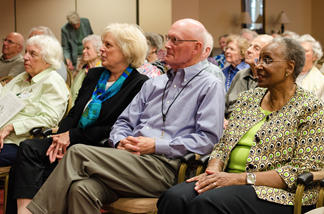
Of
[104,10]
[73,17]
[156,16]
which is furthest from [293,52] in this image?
[104,10]

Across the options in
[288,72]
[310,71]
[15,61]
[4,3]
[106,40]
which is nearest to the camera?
[288,72]

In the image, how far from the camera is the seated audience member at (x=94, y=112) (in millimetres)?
2217

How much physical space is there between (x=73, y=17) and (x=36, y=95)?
4016 millimetres

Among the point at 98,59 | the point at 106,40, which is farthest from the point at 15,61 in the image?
the point at 106,40

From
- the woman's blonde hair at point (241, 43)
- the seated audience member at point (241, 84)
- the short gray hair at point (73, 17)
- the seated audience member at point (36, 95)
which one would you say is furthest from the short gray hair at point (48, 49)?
the short gray hair at point (73, 17)

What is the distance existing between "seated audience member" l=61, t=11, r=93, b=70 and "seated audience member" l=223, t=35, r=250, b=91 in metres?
3.18

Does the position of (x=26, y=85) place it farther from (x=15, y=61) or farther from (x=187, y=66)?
(x=15, y=61)

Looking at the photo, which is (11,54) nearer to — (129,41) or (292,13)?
(129,41)

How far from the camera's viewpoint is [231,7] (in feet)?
30.9

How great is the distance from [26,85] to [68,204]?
5.20ft

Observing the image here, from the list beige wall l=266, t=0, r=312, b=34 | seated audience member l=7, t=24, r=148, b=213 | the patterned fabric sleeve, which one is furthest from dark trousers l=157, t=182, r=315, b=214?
beige wall l=266, t=0, r=312, b=34

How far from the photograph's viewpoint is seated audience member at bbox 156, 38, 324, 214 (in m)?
1.50

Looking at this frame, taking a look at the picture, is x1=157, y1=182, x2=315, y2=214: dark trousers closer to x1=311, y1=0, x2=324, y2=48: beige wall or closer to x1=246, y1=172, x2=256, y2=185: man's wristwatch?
x1=246, y1=172, x2=256, y2=185: man's wristwatch

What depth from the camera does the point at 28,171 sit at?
2.20 metres
